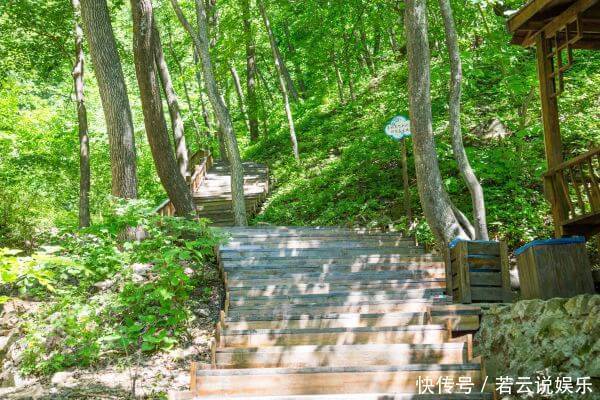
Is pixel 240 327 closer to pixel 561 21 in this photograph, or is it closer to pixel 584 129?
pixel 561 21

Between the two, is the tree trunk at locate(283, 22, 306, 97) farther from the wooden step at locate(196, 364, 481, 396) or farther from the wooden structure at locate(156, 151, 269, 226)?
the wooden step at locate(196, 364, 481, 396)

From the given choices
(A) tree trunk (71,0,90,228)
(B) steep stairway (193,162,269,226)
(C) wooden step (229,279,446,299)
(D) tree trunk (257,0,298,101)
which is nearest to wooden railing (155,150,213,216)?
(B) steep stairway (193,162,269,226)

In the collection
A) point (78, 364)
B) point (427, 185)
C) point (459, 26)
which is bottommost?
point (78, 364)

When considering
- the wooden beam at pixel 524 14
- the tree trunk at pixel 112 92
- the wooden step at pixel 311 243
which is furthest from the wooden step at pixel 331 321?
the tree trunk at pixel 112 92

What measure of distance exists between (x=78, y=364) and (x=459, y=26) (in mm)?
12011

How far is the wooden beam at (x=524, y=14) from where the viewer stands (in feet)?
24.5

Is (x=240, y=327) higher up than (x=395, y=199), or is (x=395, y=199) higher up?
(x=395, y=199)

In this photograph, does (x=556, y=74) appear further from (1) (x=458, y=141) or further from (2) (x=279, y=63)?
(2) (x=279, y=63)

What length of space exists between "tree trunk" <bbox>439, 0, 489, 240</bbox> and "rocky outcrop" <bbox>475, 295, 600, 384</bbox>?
8.72ft

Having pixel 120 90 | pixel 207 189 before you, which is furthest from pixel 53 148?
pixel 120 90

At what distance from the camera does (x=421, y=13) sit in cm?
896

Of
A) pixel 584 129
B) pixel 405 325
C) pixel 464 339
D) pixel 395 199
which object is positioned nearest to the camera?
pixel 464 339

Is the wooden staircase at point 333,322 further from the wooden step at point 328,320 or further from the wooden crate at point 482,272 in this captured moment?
the wooden crate at point 482,272

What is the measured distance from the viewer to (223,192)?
18.9 m
